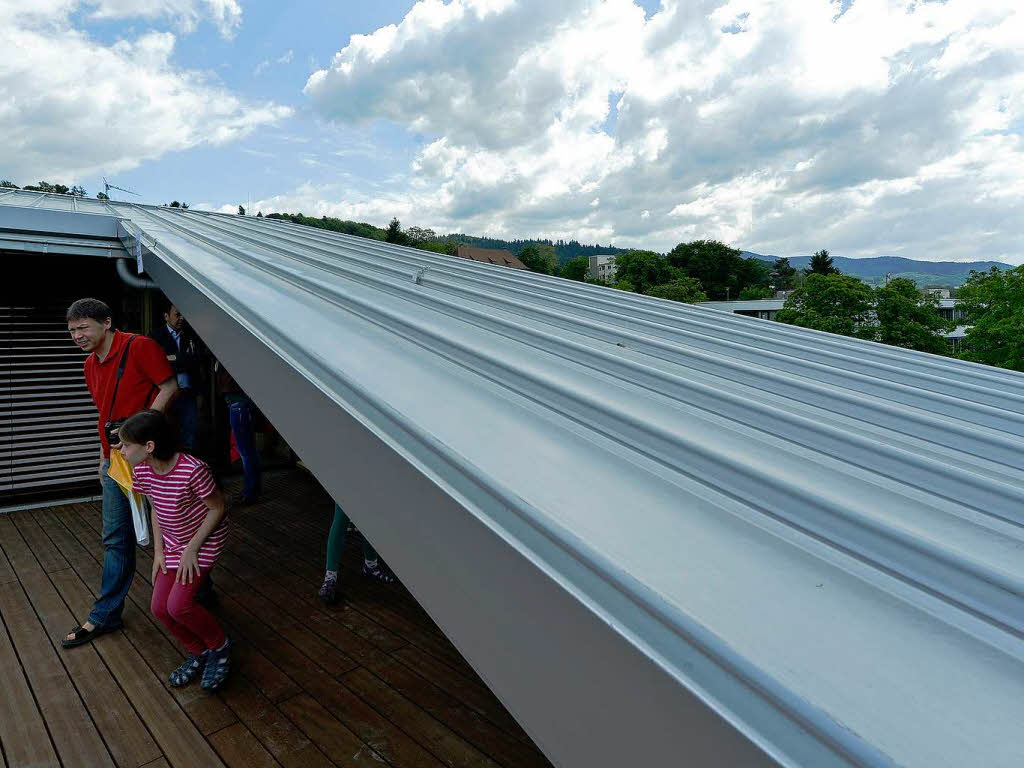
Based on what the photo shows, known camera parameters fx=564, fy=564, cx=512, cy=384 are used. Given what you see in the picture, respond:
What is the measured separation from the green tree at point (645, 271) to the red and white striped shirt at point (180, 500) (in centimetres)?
6916

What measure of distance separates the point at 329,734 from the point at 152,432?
72.1 inches

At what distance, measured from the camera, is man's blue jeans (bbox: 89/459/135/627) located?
357 cm

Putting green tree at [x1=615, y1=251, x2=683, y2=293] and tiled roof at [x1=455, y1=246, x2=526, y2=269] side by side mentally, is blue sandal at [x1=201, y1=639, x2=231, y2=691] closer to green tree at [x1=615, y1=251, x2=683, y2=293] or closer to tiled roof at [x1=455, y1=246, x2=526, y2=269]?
green tree at [x1=615, y1=251, x2=683, y2=293]

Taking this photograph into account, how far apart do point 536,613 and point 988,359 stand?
115 ft

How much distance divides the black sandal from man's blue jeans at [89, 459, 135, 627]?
4cm

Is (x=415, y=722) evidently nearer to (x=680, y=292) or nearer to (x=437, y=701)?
(x=437, y=701)

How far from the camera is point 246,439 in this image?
6.27 metres

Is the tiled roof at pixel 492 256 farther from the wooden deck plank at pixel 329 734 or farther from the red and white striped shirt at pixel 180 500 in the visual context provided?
the wooden deck plank at pixel 329 734

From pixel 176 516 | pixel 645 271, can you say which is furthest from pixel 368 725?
pixel 645 271

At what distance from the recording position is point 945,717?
52 cm

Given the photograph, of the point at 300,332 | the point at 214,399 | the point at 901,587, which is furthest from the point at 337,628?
the point at 214,399

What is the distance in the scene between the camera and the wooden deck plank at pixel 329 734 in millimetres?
2842

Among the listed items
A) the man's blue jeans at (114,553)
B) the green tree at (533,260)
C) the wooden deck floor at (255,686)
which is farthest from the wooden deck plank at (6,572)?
the green tree at (533,260)

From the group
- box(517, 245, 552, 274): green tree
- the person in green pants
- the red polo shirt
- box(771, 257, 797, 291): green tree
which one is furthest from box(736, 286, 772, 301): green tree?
the red polo shirt
